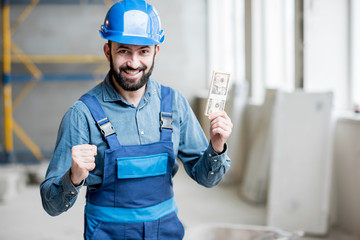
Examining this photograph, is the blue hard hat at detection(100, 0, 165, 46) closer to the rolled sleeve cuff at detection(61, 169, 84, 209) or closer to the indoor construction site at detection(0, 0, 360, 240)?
the indoor construction site at detection(0, 0, 360, 240)

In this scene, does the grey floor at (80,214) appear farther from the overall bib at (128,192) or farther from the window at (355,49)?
the overall bib at (128,192)

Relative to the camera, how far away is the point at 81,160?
170 centimetres

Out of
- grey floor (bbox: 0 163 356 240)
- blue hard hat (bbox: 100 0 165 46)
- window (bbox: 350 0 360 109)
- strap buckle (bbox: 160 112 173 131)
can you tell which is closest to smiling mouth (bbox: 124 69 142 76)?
blue hard hat (bbox: 100 0 165 46)

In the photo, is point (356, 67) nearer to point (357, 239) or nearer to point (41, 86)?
point (357, 239)

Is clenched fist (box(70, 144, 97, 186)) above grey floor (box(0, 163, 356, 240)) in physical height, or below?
above

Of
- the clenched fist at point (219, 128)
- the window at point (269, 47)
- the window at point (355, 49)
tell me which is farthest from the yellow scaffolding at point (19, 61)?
the clenched fist at point (219, 128)

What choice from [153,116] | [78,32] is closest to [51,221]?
[153,116]

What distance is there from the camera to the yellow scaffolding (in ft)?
28.2

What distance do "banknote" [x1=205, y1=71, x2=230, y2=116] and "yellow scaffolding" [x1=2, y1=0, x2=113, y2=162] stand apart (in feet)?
22.9

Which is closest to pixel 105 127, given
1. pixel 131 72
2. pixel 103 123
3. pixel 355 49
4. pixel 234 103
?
pixel 103 123

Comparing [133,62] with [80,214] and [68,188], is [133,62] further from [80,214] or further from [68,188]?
[80,214]

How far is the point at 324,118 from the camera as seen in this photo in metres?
4.46

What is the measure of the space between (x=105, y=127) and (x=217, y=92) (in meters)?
0.50

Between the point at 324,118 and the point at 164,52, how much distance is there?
5.54m
